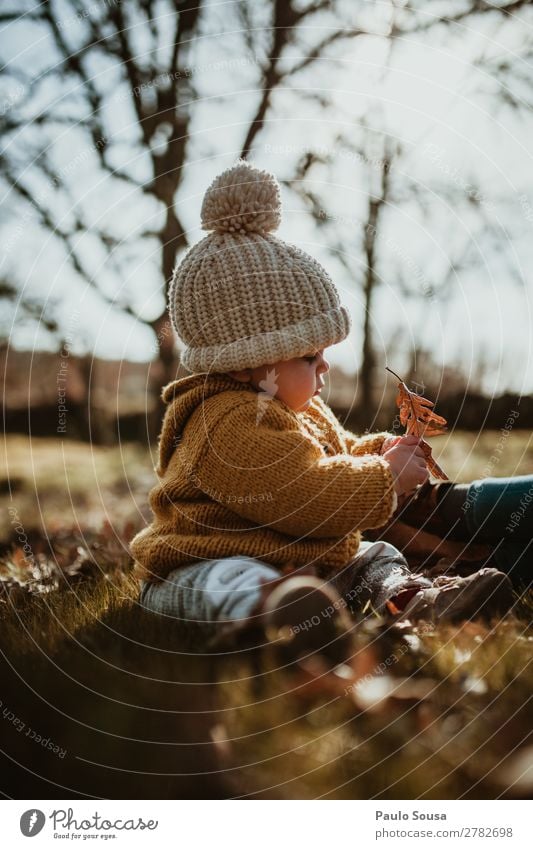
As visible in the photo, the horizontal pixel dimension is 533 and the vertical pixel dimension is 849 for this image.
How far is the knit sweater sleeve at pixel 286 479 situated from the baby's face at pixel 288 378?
0.10m

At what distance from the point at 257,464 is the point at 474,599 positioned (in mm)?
544

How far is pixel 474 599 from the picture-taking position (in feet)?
5.29

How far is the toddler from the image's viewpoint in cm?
174

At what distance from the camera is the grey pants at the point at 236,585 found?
1685mm

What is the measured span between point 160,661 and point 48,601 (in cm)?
64

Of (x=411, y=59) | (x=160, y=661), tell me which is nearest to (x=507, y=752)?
(x=160, y=661)
